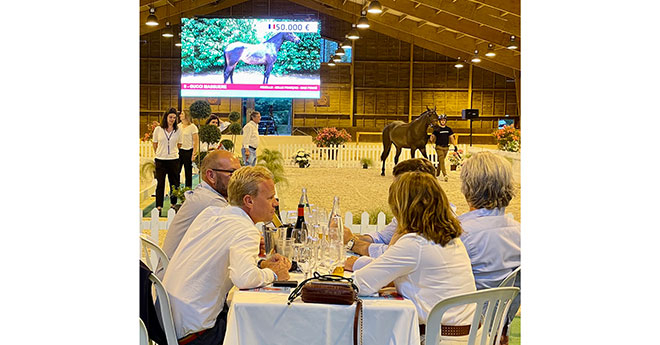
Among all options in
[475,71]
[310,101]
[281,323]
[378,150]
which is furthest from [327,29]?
[281,323]

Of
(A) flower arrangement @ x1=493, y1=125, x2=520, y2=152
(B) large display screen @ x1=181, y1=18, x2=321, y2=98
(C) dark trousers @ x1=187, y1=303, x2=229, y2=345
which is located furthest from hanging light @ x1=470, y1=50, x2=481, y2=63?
(C) dark trousers @ x1=187, y1=303, x2=229, y2=345

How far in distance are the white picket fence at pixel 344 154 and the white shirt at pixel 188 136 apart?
98cm

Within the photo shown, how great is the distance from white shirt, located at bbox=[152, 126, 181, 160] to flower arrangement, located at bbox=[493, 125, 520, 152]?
368 centimetres

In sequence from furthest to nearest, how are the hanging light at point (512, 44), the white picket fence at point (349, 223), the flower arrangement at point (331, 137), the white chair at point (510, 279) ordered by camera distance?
1. the hanging light at point (512, 44)
2. the flower arrangement at point (331, 137)
3. the white picket fence at point (349, 223)
4. the white chair at point (510, 279)

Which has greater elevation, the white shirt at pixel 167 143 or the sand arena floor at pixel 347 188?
the white shirt at pixel 167 143

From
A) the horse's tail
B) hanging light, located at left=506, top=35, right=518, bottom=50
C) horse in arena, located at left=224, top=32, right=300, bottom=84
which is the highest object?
hanging light, located at left=506, top=35, right=518, bottom=50

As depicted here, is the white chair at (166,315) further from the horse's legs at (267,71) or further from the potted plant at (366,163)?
the potted plant at (366,163)

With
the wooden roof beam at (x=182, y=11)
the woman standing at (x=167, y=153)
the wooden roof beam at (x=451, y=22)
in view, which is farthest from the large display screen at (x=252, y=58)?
the wooden roof beam at (x=451, y=22)

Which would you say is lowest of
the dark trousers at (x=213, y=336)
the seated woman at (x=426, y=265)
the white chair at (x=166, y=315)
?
the dark trousers at (x=213, y=336)

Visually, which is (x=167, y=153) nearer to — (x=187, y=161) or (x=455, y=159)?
(x=187, y=161)

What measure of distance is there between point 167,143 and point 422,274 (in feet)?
18.4

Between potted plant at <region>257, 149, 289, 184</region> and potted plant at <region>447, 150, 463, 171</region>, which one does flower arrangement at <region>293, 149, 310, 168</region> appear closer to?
potted plant at <region>257, 149, 289, 184</region>

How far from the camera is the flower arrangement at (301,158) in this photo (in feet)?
25.7

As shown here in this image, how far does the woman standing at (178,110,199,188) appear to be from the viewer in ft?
25.1
